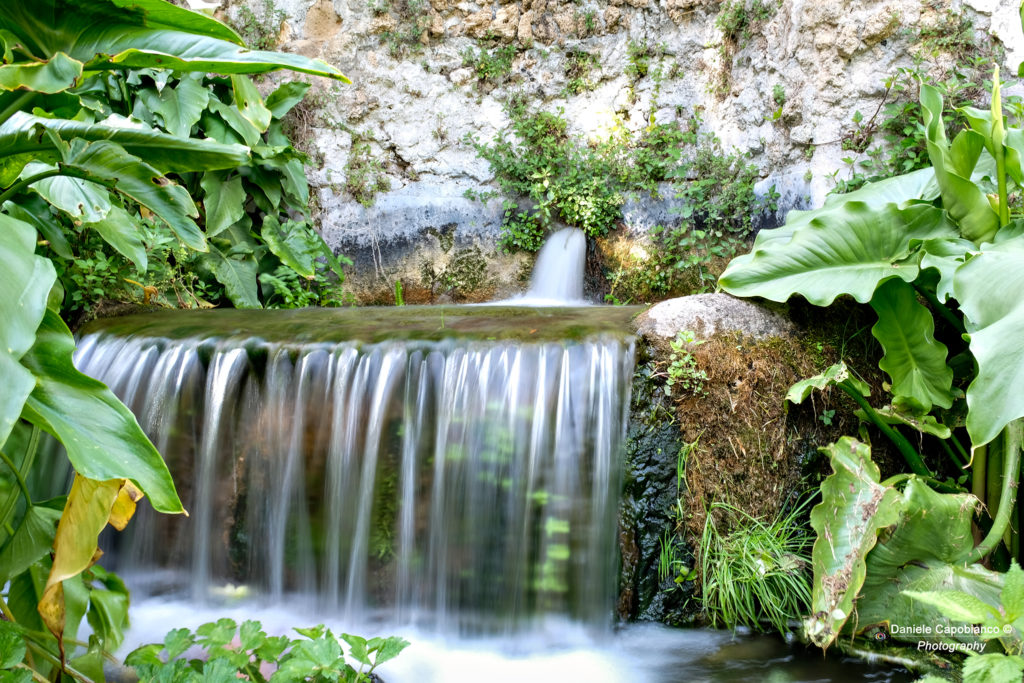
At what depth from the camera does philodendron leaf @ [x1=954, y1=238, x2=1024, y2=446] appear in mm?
1690

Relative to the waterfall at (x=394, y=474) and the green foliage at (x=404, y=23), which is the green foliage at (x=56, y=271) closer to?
the waterfall at (x=394, y=474)

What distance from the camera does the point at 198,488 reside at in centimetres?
302

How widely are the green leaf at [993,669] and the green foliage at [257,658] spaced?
129 centimetres

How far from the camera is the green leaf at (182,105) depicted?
463 centimetres

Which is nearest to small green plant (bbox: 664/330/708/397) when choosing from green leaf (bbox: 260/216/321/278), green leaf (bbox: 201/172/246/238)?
green leaf (bbox: 260/216/321/278)

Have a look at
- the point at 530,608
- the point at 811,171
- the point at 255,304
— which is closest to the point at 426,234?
the point at 255,304

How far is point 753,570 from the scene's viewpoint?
2.50 metres

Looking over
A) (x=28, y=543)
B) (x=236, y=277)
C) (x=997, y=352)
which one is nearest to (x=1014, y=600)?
(x=997, y=352)

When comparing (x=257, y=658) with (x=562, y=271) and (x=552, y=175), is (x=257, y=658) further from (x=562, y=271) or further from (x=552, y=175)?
(x=552, y=175)

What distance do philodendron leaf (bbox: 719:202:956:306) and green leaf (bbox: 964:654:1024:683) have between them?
1.29 metres

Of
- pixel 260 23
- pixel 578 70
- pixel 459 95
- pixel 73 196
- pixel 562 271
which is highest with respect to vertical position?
pixel 260 23

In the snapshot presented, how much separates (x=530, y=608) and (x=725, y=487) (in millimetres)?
847

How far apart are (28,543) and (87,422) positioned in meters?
0.62

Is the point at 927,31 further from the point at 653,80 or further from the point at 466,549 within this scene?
the point at 466,549
